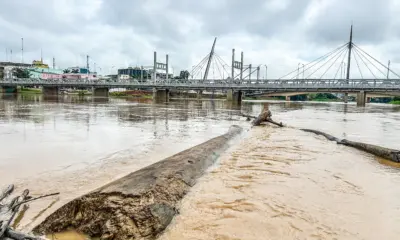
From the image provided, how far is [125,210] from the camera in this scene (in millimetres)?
4535

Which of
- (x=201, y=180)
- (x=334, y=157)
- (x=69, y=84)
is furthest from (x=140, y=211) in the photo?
(x=69, y=84)

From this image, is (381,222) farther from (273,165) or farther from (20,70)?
(20,70)

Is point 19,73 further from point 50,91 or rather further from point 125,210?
point 125,210

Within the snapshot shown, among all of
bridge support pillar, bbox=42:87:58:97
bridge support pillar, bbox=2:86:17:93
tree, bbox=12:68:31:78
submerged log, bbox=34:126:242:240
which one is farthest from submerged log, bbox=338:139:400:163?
tree, bbox=12:68:31:78

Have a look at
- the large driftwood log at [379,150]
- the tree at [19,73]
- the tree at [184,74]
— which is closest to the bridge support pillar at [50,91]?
the tree at [19,73]

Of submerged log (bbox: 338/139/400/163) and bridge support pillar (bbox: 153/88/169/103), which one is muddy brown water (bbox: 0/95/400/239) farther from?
bridge support pillar (bbox: 153/88/169/103)

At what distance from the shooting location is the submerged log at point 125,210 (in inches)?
169

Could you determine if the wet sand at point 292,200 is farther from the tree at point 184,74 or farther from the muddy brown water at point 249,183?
the tree at point 184,74

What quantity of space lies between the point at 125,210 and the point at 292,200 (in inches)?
129

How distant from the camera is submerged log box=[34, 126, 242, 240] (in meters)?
4.29

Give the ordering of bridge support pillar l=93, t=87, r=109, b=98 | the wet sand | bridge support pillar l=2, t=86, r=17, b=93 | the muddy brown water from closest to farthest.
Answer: the wet sand < the muddy brown water < bridge support pillar l=93, t=87, r=109, b=98 < bridge support pillar l=2, t=86, r=17, b=93

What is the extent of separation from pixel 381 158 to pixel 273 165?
4211 mm

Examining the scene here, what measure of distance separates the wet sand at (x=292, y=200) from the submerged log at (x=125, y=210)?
26cm

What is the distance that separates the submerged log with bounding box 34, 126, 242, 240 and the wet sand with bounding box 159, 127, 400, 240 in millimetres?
259
